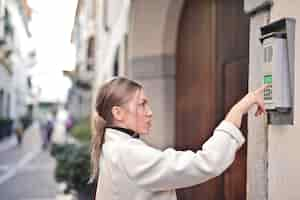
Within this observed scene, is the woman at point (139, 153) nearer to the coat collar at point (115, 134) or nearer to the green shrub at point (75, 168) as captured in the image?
the coat collar at point (115, 134)

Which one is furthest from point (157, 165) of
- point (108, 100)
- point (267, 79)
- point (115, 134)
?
point (267, 79)

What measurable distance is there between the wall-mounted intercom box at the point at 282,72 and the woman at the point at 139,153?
0.09m

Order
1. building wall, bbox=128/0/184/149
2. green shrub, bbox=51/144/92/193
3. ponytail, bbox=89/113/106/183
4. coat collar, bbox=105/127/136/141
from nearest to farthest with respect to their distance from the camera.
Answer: coat collar, bbox=105/127/136/141 → ponytail, bbox=89/113/106/183 → building wall, bbox=128/0/184/149 → green shrub, bbox=51/144/92/193

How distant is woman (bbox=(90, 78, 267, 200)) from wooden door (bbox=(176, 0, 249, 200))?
5.28 feet

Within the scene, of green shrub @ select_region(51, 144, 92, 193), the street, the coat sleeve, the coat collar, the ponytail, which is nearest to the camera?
the coat sleeve

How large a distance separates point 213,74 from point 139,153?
222 centimetres

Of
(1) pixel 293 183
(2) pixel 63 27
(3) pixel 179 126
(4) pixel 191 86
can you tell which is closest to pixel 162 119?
(3) pixel 179 126

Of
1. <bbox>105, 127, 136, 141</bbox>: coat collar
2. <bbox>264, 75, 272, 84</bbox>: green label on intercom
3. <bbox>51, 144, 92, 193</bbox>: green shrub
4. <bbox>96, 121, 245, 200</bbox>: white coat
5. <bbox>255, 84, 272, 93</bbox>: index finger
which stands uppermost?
<bbox>264, 75, 272, 84</bbox>: green label on intercom

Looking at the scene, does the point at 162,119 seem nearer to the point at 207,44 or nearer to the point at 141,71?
the point at 141,71

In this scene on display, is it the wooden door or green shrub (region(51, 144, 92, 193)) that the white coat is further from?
green shrub (region(51, 144, 92, 193))

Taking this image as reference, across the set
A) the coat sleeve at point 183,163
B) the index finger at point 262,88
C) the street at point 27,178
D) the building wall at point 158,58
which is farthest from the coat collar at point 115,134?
the street at point 27,178

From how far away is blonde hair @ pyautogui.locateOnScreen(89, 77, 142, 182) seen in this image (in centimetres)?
188

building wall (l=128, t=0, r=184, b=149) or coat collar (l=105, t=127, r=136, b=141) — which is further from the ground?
building wall (l=128, t=0, r=184, b=149)

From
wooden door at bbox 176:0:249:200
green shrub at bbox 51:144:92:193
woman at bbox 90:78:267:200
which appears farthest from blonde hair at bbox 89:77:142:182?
green shrub at bbox 51:144:92:193
